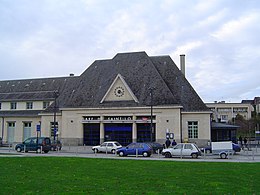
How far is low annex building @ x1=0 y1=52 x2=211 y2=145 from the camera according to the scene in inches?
1799

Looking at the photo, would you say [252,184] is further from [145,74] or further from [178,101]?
[145,74]

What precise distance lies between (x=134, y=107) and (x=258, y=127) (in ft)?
147

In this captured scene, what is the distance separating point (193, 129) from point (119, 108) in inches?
426

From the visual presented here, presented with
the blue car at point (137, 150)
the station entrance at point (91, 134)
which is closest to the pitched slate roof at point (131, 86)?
the station entrance at point (91, 134)

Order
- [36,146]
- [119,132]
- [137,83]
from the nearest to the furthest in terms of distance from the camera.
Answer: [36,146] → [119,132] → [137,83]

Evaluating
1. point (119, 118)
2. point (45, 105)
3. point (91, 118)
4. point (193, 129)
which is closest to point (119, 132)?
point (119, 118)

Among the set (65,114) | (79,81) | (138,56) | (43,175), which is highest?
(138,56)

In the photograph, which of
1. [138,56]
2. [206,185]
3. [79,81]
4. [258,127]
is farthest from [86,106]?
[258,127]

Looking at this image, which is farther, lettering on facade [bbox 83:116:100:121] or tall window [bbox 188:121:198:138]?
lettering on facade [bbox 83:116:100:121]

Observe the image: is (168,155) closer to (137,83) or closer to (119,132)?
(119,132)

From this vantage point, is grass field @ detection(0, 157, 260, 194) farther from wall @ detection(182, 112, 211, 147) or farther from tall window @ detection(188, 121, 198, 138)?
tall window @ detection(188, 121, 198, 138)

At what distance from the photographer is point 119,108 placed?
47.1m

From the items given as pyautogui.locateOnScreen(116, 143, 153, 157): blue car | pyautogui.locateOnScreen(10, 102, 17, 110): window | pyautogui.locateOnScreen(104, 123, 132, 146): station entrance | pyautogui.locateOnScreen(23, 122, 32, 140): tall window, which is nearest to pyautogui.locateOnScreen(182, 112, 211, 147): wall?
pyautogui.locateOnScreen(104, 123, 132, 146): station entrance

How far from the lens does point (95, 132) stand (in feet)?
161
